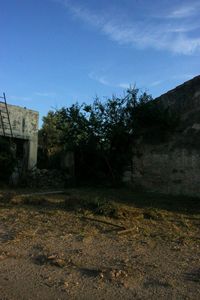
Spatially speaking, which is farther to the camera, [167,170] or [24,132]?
[24,132]

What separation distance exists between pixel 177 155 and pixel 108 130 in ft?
12.1

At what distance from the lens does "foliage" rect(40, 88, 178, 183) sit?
1962 centimetres

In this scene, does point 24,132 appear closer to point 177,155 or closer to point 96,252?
point 177,155

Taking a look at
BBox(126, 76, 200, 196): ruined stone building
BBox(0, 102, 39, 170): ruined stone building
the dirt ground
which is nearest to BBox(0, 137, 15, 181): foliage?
BBox(0, 102, 39, 170): ruined stone building

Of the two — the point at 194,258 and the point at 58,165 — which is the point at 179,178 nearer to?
the point at 58,165

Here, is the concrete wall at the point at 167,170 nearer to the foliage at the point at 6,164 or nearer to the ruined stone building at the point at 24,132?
the foliage at the point at 6,164

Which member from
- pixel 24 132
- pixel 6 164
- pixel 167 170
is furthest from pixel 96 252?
pixel 24 132

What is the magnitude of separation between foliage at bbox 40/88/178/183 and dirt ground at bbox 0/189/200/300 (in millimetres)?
6585

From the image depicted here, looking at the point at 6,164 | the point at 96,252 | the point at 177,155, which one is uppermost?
the point at 177,155

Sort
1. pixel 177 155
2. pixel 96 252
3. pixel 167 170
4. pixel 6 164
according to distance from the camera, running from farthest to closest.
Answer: pixel 6 164 → pixel 167 170 → pixel 177 155 → pixel 96 252

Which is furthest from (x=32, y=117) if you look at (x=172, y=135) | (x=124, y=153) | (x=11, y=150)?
(x=172, y=135)

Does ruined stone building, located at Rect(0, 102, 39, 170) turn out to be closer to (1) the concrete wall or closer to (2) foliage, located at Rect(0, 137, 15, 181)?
(2) foliage, located at Rect(0, 137, 15, 181)

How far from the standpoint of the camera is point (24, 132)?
84.6 ft

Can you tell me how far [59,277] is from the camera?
6.80 metres
